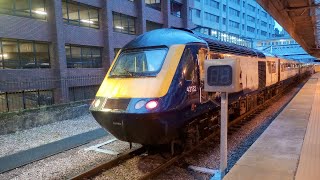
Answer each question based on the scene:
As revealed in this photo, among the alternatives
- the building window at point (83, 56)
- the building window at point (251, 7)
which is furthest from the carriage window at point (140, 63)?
the building window at point (251, 7)

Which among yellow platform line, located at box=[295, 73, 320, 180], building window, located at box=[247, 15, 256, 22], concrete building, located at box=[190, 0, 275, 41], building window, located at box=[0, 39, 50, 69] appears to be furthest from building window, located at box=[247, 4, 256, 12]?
yellow platform line, located at box=[295, 73, 320, 180]

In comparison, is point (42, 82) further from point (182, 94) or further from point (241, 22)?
point (241, 22)

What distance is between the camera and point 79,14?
23.2 meters

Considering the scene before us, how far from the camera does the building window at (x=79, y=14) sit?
2214 cm

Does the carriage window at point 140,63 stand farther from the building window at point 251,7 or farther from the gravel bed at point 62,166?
the building window at point 251,7

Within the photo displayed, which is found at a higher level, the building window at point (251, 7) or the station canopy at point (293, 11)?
the building window at point (251, 7)

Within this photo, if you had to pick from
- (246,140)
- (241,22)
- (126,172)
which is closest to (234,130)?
(246,140)

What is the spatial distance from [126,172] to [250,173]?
280 cm

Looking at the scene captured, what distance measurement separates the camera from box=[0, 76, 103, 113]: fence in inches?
555

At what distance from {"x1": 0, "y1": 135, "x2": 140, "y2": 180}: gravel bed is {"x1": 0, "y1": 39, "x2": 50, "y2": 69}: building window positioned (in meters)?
11.2

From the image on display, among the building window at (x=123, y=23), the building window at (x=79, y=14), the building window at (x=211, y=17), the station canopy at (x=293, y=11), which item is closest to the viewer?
the station canopy at (x=293, y=11)

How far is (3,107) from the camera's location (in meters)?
14.2

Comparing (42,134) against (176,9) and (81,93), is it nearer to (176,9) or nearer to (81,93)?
(81,93)

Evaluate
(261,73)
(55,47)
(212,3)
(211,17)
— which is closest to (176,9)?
(55,47)
